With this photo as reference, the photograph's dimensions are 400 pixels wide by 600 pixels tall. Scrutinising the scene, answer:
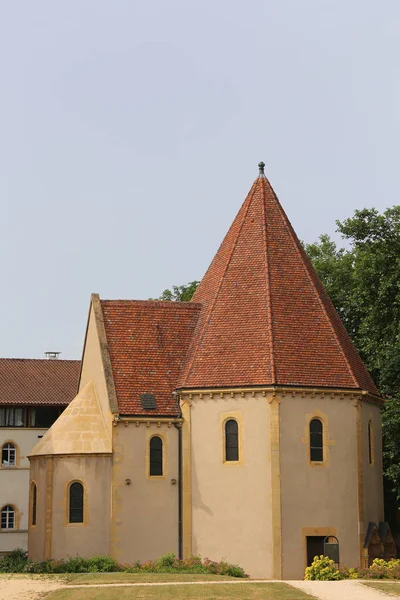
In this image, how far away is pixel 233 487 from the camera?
42.8 metres

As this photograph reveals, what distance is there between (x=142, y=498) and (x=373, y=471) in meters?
9.76

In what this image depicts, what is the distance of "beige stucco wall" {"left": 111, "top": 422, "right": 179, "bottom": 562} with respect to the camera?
43281 mm

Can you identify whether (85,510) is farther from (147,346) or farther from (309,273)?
(309,273)

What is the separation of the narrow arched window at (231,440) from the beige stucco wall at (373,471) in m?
5.34

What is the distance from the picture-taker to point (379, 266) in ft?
168

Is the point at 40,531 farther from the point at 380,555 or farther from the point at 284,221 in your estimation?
the point at 284,221

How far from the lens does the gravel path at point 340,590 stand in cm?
3158

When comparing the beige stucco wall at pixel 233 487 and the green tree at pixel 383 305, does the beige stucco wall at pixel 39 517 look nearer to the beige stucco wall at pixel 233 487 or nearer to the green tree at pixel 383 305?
the beige stucco wall at pixel 233 487

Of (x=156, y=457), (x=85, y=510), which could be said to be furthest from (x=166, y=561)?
(x=156, y=457)

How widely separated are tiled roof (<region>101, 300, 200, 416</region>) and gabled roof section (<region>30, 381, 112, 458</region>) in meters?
1.57

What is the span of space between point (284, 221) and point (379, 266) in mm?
6160

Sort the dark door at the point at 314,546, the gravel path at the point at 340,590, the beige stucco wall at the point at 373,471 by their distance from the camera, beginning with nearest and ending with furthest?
the gravel path at the point at 340,590 → the dark door at the point at 314,546 → the beige stucco wall at the point at 373,471

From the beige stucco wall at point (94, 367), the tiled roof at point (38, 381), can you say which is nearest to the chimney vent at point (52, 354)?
the tiled roof at point (38, 381)

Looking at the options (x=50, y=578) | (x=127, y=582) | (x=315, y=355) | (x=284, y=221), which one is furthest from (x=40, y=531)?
(x=284, y=221)
